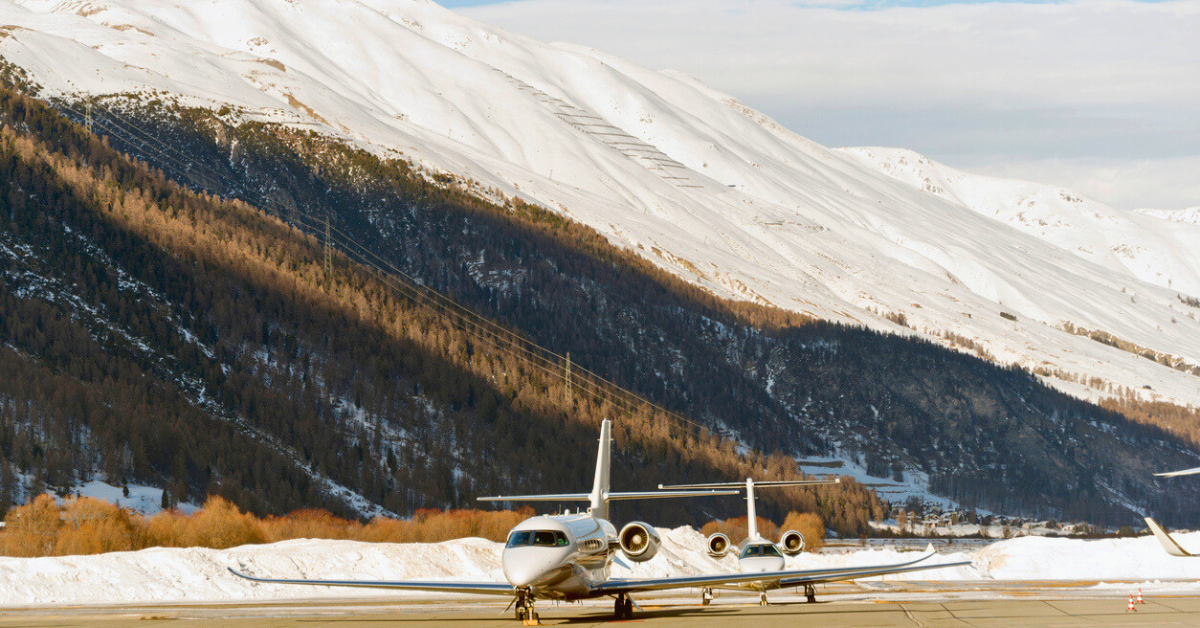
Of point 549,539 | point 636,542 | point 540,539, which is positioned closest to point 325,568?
point 636,542

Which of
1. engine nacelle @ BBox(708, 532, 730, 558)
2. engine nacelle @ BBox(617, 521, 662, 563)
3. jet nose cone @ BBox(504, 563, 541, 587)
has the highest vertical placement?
engine nacelle @ BBox(617, 521, 662, 563)

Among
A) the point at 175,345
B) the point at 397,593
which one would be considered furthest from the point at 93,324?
the point at 397,593

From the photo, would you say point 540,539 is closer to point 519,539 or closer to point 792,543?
point 519,539

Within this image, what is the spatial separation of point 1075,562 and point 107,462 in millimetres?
117466

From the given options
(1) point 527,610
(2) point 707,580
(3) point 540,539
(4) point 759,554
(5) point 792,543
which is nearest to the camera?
(1) point 527,610

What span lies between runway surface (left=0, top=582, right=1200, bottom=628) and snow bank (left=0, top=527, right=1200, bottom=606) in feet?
19.8

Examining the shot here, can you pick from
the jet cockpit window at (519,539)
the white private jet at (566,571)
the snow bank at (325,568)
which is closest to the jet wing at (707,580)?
the white private jet at (566,571)

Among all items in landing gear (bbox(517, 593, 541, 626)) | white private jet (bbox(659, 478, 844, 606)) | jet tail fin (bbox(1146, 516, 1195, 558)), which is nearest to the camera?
jet tail fin (bbox(1146, 516, 1195, 558))

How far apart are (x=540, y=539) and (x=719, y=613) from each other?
1205cm

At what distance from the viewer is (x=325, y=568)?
76.4 meters

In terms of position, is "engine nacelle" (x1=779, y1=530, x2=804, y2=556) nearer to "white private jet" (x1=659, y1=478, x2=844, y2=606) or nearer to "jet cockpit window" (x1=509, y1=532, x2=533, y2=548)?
"white private jet" (x1=659, y1=478, x2=844, y2=606)

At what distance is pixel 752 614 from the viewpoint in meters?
52.5

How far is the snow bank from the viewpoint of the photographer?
66.6m

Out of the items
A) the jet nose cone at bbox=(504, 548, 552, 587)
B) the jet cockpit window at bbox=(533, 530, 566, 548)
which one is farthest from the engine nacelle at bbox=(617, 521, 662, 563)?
the jet nose cone at bbox=(504, 548, 552, 587)
